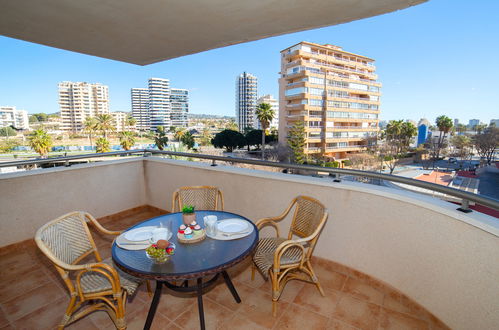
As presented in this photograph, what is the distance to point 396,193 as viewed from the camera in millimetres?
1858

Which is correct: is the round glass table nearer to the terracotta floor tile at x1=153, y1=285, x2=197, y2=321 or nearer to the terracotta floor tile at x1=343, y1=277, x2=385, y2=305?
the terracotta floor tile at x1=153, y1=285, x2=197, y2=321

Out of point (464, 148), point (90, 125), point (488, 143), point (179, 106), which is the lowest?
point (464, 148)

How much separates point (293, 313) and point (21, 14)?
3.28 m

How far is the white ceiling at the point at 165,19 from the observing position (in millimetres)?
1830

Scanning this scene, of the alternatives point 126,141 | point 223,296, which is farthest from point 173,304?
point 126,141

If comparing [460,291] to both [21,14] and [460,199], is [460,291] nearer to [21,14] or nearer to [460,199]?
[460,199]

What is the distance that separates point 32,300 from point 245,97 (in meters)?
90.3

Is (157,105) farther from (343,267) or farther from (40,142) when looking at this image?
(343,267)

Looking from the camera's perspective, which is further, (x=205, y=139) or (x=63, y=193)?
(x=205, y=139)

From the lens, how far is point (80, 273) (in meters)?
1.38

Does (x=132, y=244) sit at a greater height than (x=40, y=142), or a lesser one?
greater

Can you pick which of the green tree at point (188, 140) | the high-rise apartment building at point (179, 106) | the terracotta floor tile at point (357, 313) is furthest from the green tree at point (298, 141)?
the high-rise apartment building at point (179, 106)

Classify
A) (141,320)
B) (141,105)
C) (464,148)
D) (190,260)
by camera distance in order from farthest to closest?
(141,105) < (464,148) < (141,320) < (190,260)

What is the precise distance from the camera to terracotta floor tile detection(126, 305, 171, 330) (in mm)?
1660
